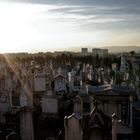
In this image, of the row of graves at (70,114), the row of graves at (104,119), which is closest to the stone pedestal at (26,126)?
the row of graves at (70,114)

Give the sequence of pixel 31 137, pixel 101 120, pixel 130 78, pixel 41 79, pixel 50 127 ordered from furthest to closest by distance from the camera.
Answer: pixel 130 78 < pixel 41 79 < pixel 50 127 < pixel 31 137 < pixel 101 120

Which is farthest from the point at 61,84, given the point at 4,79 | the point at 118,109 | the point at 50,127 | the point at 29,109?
the point at 29,109

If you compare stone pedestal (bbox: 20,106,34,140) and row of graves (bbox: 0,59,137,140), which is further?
stone pedestal (bbox: 20,106,34,140)

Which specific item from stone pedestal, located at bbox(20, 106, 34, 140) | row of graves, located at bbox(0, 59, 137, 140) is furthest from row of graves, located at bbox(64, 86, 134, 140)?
stone pedestal, located at bbox(20, 106, 34, 140)

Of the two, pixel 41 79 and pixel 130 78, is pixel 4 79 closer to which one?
pixel 41 79

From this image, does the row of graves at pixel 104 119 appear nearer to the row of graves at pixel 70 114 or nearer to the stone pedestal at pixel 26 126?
the row of graves at pixel 70 114

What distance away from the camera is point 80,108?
13.3 m

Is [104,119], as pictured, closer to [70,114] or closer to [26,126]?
[26,126]

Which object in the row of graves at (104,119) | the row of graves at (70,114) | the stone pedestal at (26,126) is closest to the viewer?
the row of graves at (104,119)

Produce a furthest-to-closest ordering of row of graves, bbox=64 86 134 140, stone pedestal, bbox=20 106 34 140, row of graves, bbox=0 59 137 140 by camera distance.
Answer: stone pedestal, bbox=20 106 34 140 < row of graves, bbox=0 59 137 140 < row of graves, bbox=64 86 134 140

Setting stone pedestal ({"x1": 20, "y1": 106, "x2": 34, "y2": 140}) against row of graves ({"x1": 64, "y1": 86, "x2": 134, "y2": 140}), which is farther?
stone pedestal ({"x1": 20, "y1": 106, "x2": 34, "y2": 140})

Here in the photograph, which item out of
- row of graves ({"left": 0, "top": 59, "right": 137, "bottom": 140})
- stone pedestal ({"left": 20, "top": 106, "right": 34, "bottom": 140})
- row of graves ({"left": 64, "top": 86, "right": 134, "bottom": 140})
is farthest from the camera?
stone pedestal ({"left": 20, "top": 106, "right": 34, "bottom": 140})

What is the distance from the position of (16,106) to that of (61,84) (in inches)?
247

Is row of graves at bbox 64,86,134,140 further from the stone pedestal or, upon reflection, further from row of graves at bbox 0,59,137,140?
the stone pedestal
